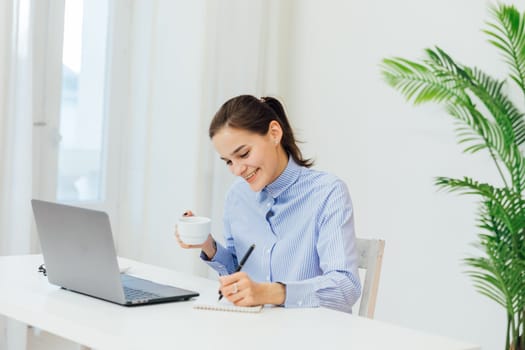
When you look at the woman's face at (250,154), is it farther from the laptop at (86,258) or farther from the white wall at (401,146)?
the white wall at (401,146)

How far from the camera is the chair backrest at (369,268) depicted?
1981 mm

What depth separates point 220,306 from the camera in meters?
1.68

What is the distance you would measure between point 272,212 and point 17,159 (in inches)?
58.5

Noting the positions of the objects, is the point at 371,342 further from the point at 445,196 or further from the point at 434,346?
the point at 445,196

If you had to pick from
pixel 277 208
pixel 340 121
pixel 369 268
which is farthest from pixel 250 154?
pixel 340 121

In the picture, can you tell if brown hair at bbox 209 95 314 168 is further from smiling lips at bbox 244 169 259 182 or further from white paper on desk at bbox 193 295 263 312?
white paper on desk at bbox 193 295 263 312

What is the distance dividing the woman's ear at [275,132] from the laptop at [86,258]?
0.53 m

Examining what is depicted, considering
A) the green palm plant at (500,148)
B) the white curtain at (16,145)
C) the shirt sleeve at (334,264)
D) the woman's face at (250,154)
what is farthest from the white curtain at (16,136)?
the shirt sleeve at (334,264)

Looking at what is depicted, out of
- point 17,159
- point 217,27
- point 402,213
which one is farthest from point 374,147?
point 17,159

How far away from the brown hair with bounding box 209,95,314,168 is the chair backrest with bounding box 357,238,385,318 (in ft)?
1.03

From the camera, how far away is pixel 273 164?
6.93 feet

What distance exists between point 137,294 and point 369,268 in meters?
0.62

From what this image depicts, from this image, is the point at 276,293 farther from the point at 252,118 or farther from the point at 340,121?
the point at 340,121

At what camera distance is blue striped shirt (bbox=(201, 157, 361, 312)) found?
1872 mm
